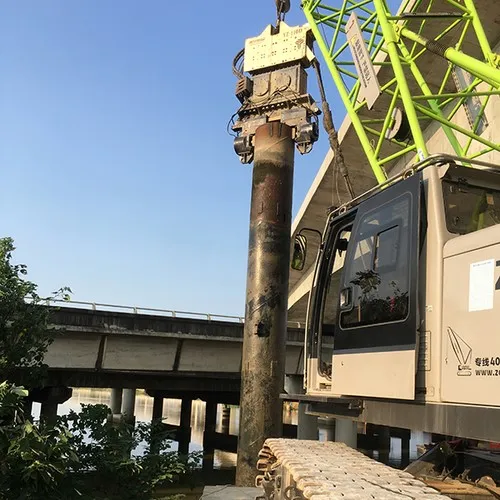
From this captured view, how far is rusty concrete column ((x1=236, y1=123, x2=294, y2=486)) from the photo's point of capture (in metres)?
10.1

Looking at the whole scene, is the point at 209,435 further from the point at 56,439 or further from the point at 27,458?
the point at 27,458

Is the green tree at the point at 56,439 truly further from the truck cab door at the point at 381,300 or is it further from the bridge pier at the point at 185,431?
the bridge pier at the point at 185,431

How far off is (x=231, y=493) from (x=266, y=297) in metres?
3.38

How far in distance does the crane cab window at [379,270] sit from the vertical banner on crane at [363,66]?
25.3ft

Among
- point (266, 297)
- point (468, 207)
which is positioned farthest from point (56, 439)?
point (468, 207)

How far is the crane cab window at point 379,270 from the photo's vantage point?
4551 mm

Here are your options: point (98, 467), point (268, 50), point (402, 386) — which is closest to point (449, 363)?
point (402, 386)

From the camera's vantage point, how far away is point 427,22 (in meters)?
20.8

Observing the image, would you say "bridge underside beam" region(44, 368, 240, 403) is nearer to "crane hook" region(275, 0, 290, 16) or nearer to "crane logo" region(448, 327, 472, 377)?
"crane hook" region(275, 0, 290, 16)

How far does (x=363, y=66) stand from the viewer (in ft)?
42.7

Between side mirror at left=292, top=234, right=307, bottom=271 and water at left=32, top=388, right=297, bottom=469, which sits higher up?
side mirror at left=292, top=234, right=307, bottom=271

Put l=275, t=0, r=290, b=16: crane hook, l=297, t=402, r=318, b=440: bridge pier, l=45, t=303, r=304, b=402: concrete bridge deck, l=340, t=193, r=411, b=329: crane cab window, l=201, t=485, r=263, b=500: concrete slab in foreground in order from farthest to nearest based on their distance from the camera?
l=297, t=402, r=318, b=440: bridge pier, l=45, t=303, r=304, b=402: concrete bridge deck, l=275, t=0, r=290, b=16: crane hook, l=201, t=485, r=263, b=500: concrete slab in foreground, l=340, t=193, r=411, b=329: crane cab window

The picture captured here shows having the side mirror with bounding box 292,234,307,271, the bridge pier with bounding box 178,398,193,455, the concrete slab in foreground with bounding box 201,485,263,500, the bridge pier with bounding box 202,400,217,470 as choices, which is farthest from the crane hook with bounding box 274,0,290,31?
the bridge pier with bounding box 178,398,193,455

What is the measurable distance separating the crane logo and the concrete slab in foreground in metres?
5.78
